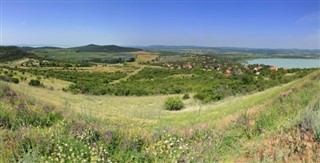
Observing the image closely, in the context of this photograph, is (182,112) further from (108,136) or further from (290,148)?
(108,136)

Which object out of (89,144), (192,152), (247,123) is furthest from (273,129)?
(89,144)

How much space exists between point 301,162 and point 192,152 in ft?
5.52

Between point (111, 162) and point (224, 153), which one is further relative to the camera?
point (224, 153)

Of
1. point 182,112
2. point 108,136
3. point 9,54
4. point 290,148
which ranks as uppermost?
point 108,136

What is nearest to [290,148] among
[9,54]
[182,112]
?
[182,112]

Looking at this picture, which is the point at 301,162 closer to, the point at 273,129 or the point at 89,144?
the point at 273,129

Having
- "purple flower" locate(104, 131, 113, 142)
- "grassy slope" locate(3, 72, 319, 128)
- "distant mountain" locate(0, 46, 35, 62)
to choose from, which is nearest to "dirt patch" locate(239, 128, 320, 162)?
"grassy slope" locate(3, 72, 319, 128)

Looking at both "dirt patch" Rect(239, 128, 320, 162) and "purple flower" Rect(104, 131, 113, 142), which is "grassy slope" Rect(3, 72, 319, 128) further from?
"dirt patch" Rect(239, 128, 320, 162)

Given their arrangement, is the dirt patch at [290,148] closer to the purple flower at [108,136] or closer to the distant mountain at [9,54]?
the purple flower at [108,136]

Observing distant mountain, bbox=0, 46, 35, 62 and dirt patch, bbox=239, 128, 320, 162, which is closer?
dirt patch, bbox=239, 128, 320, 162

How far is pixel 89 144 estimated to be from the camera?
448cm

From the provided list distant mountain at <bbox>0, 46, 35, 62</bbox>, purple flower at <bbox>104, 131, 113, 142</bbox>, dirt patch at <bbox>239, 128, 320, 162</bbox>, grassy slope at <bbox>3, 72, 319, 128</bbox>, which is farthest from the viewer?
distant mountain at <bbox>0, 46, 35, 62</bbox>

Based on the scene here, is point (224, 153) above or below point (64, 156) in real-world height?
below

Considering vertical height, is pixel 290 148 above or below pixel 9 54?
above
